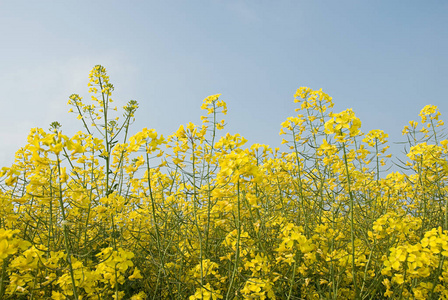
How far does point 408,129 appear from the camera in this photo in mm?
4203

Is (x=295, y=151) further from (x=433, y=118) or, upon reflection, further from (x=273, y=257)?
(x=433, y=118)

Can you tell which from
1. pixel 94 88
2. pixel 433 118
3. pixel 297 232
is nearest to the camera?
pixel 297 232

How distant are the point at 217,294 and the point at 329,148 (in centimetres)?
145

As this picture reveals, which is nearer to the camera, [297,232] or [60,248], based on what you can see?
[297,232]

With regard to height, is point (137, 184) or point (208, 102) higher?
point (208, 102)

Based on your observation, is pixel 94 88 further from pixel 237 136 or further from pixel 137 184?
pixel 237 136

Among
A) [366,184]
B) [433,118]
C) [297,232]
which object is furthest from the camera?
[433,118]

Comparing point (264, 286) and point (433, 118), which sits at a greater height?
point (433, 118)

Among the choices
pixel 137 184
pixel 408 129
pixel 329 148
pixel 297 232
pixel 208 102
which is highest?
pixel 408 129

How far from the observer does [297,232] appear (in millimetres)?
2426

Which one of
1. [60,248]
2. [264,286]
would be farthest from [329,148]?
[60,248]

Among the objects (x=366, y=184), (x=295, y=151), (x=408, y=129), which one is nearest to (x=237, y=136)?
(x=295, y=151)

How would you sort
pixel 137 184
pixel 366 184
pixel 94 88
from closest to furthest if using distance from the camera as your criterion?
pixel 137 184 → pixel 366 184 → pixel 94 88

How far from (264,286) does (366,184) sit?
85.8 inches
